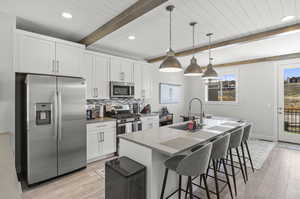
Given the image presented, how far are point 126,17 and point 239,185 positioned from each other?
127 inches

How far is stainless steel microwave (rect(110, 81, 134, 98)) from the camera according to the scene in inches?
154

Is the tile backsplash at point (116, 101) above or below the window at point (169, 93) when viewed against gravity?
below

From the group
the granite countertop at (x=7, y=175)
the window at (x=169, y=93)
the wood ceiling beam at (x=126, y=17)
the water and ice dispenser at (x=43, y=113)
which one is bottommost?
the granite countertop at (x=7, y=175)

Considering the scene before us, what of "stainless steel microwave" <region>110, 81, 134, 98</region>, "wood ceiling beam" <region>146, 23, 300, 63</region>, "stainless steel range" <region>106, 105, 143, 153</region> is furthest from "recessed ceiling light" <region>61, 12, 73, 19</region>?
"wood ceiling beam" <region>146, 23, 300, 63</region>

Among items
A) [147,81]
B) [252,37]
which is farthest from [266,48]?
[147,81]

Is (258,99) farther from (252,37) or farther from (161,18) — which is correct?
(161,18)

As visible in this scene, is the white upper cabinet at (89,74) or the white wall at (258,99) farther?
the white wall at (258,99)

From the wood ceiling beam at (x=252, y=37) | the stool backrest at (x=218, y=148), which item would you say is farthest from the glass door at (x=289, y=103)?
the stool backrest at (x=218, y=148)

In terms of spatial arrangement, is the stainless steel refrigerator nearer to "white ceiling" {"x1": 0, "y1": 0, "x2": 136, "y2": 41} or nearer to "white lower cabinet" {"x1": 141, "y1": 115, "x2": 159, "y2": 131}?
"white ceiling" {"x1": 0, "y1": 0, "x2": 136, "y2": 41}

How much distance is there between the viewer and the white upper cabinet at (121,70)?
12.9 feet

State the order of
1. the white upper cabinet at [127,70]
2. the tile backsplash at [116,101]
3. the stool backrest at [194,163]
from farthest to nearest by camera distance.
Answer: the white upper cabinet at [127,70] → the tile backsplash at [116,101] → the stool backrest at [194,163]

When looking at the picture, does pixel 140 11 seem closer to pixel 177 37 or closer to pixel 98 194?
pixel 177 37

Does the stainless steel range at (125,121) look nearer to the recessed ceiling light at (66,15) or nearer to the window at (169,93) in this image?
the window at (169,93)

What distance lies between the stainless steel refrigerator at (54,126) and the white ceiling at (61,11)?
0.96m
